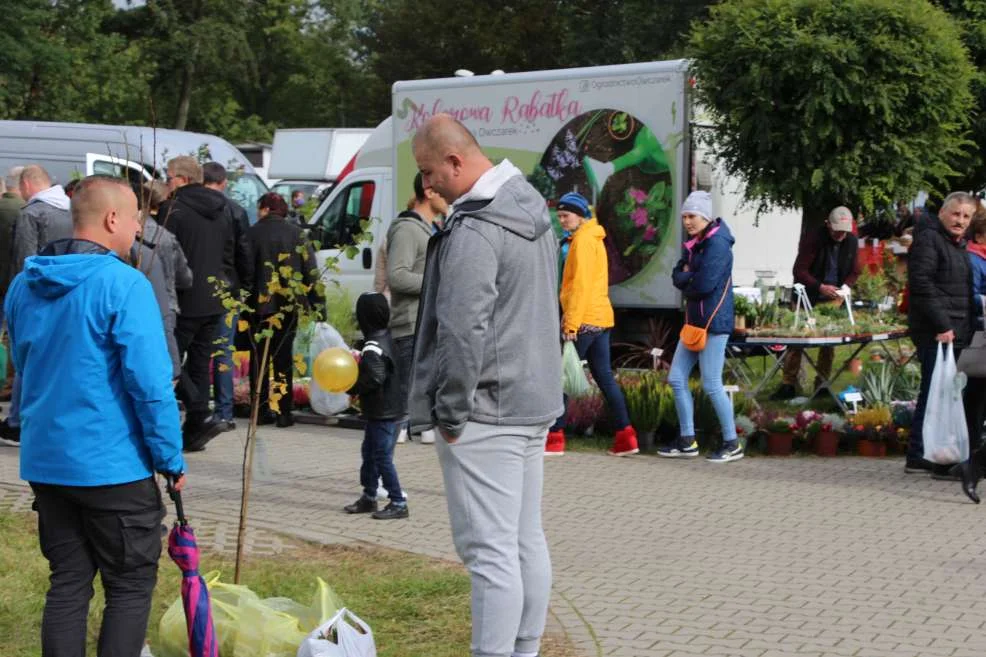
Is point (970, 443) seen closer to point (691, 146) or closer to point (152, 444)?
point (691, 146)

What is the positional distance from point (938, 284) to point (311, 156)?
860 inches

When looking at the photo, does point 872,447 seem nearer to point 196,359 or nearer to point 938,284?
Result: point 938,284

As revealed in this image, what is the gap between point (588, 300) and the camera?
10227mm

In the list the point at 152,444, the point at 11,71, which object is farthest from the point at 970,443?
the point at 11,71

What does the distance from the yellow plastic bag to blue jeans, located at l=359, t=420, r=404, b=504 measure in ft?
8.91

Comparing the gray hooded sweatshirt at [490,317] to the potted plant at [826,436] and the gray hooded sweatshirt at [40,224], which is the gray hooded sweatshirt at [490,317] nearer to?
the gray hooded sweatshirt at [40,224]

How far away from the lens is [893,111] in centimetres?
1169

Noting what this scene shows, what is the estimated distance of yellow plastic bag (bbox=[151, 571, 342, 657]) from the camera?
500 centimetres

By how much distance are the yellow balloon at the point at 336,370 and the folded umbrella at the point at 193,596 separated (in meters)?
3.14

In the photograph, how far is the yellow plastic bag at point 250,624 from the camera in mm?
5004

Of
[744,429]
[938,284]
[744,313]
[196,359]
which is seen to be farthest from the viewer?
[744,313]

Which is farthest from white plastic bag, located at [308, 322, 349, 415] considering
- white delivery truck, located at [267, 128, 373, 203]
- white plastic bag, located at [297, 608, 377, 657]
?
white delivery truck, located at [267, 128, 373, 203]

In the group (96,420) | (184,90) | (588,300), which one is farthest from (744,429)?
(184,90)

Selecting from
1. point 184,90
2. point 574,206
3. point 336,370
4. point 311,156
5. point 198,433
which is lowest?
point 198,433
